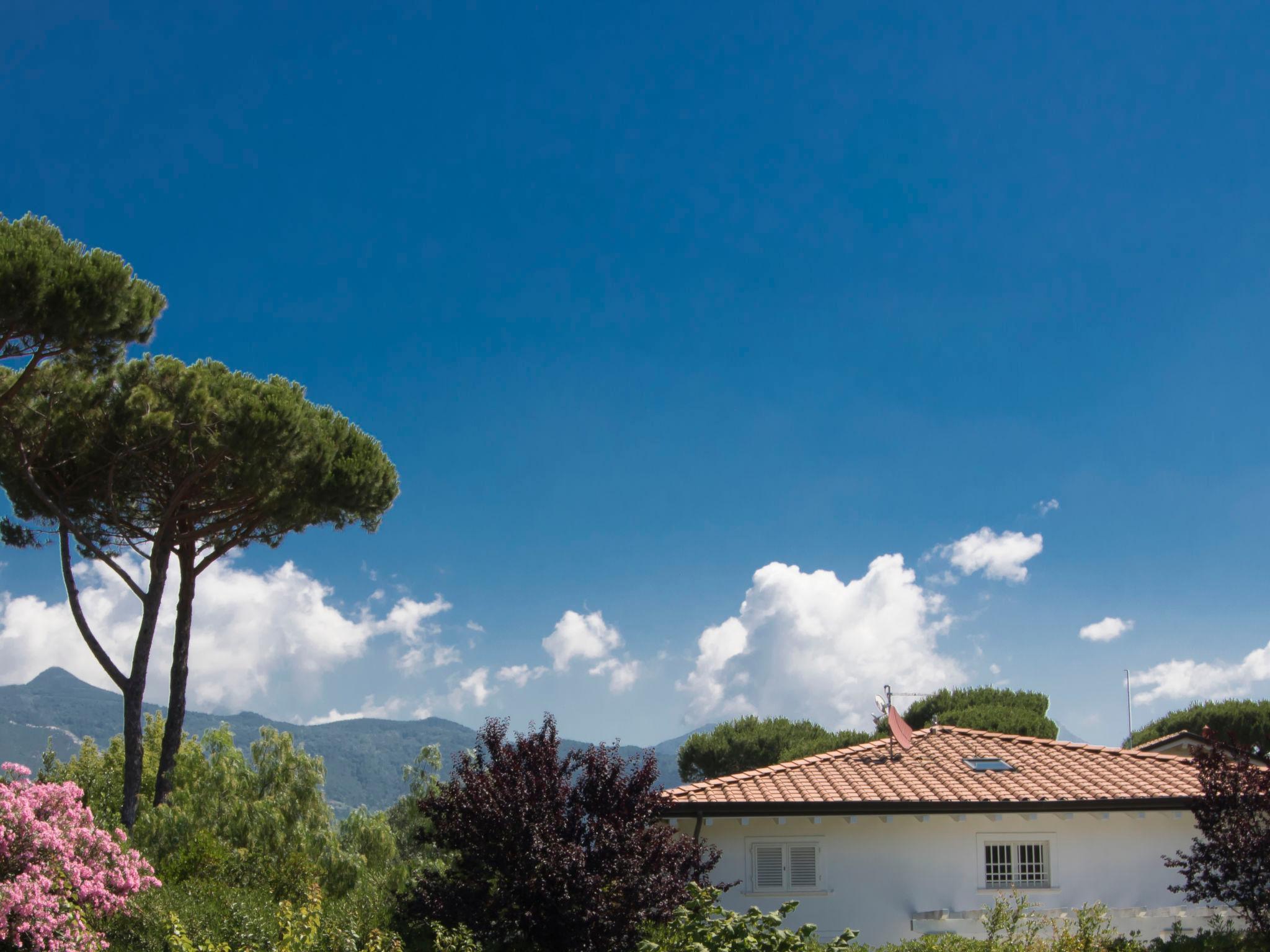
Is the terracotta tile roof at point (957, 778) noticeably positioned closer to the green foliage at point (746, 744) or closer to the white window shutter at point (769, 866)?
the white window shutter at point (769, 866)

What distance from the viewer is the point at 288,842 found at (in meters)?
18.1

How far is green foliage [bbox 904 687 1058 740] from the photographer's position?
128 feet

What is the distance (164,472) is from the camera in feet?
78.2

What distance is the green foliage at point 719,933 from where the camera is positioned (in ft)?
40.5

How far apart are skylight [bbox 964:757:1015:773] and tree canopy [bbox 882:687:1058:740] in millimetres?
16918

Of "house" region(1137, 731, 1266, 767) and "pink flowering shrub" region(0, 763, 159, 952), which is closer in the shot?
"pink flowering shrub" region(0, 763, 159, 952)

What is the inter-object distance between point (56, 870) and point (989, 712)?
35096 millimetres

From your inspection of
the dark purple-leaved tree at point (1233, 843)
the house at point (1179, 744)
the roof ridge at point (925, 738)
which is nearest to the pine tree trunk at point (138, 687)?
the roof ridge at point (925, 738)

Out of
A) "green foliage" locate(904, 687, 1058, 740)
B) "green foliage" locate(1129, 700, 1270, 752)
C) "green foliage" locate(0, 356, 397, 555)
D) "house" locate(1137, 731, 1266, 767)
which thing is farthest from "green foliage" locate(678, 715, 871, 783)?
"green foliage" locate(0, 356, 397, 555)

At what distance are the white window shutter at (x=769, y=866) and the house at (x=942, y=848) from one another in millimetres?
21

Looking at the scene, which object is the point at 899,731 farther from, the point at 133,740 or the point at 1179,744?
the point at 133,740

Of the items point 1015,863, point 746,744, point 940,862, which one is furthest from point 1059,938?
point 746,744

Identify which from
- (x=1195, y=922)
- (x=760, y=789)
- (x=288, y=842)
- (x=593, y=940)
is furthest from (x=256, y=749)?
(x=1195, y=922)

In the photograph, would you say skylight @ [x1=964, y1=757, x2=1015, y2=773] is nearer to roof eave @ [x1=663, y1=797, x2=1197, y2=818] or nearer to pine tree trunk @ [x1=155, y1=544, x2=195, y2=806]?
roof eave @ [x1=663, y1=797, x2=1197, y2=818]
